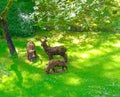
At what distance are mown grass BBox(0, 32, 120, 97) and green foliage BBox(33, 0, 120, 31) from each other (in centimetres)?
136

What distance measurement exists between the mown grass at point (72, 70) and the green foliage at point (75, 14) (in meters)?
1.36

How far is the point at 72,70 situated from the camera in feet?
90.0

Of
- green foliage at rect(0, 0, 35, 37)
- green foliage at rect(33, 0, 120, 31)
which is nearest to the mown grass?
green foliage at rect(0, 0, 35, 37)

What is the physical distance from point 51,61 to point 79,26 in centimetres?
922

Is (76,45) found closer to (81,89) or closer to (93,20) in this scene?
(93,20)

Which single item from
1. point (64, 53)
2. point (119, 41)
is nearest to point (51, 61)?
point (64, 53)

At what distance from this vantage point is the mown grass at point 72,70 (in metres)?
24.7

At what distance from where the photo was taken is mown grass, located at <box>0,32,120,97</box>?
80.9ft

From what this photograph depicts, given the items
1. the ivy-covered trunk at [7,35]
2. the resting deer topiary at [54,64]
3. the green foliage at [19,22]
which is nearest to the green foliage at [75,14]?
the green foliage at [19,22]

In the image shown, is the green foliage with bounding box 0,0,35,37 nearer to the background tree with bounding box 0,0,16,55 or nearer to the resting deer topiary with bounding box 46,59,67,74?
the background tree with bounding box 0,0,16,55

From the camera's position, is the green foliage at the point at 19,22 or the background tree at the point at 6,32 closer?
the background tree at the point at 6,32

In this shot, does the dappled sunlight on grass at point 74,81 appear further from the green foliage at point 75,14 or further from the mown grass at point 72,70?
the green foliage at point 75,14

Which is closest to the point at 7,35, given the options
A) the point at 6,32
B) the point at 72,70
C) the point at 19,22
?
the point at 6,32

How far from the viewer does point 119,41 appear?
32.0 m
